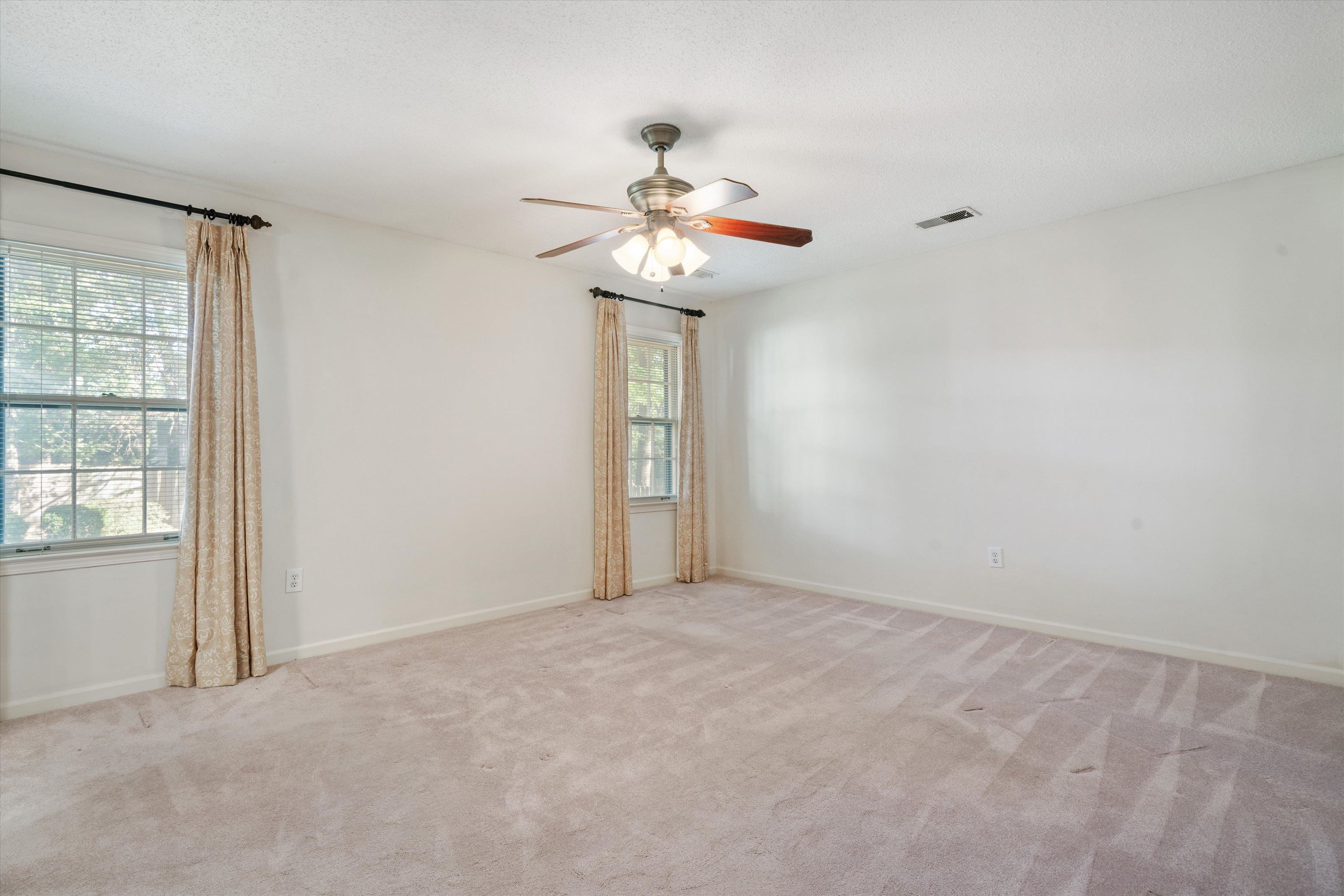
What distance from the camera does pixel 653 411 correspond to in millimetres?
5613

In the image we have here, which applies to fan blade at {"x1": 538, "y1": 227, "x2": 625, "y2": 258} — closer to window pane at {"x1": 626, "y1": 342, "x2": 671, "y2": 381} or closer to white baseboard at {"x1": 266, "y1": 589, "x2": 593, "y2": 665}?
window pane at {"x1": 626, "y1": 342, "x2": 671, "y2": 381}

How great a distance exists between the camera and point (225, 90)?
2457mm

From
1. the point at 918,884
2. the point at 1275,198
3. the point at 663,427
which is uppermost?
the point at 1275,198

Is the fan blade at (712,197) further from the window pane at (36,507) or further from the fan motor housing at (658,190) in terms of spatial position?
the window pane at (36,507)

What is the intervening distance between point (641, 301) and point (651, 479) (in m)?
1.52

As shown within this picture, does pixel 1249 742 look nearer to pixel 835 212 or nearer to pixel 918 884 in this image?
pixel 918 884

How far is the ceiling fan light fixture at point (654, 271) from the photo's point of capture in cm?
286

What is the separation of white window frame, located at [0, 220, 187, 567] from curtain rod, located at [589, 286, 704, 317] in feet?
8.55

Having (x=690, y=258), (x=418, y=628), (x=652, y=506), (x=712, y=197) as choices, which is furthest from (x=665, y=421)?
(x=712, y=197)

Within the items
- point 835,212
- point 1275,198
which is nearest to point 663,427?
point 835,212

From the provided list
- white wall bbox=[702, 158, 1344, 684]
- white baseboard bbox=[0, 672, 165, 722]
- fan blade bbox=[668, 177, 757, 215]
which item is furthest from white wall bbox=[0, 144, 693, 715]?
white wall bbox=[702, 158, 1344, 684]

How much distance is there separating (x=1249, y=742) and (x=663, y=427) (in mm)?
4179

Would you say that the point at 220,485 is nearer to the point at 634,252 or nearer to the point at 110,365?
the point at 110,365

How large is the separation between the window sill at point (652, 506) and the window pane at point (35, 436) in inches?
136
